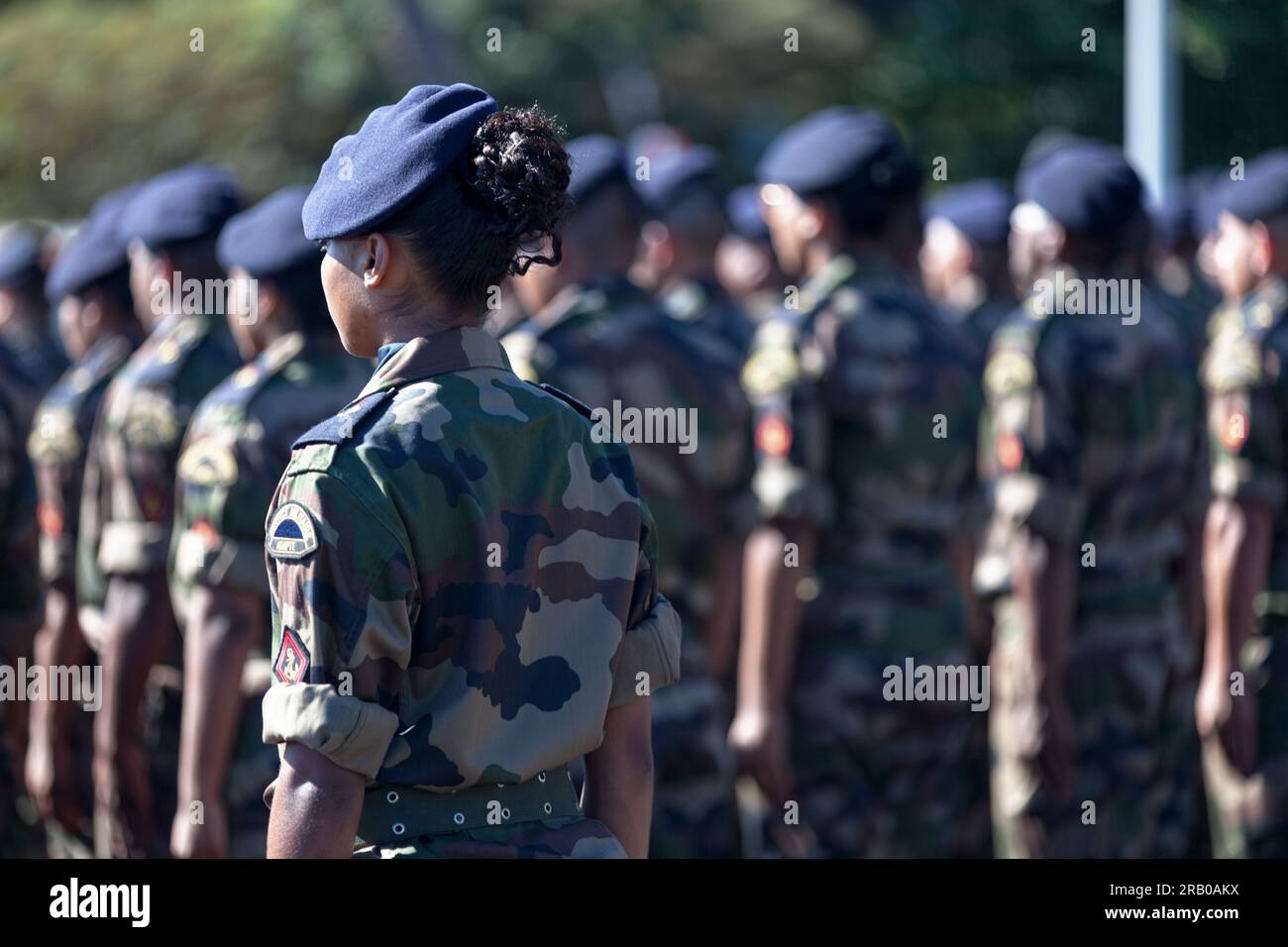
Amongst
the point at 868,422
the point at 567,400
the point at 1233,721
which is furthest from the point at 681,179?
the point at 567,400

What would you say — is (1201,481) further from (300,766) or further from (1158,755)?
(300,766)

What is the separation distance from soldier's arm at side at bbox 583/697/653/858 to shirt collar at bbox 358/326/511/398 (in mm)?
565

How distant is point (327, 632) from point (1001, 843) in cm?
364

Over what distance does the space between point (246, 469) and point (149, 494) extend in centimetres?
→ 69

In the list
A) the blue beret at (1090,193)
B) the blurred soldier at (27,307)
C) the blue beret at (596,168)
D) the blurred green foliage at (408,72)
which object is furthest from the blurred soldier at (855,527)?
the blurred green foliage at (408,72)

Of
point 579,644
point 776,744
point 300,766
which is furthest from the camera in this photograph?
point 776,744

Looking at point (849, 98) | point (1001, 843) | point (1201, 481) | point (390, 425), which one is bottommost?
point (1001, 843)

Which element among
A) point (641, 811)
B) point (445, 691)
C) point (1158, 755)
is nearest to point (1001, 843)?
point (1158, 755)

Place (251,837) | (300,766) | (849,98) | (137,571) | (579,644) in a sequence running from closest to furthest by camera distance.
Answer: (300,766) → (579,644) → (251,837) → (137,571) → (849,98)

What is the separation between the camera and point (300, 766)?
7.84ft

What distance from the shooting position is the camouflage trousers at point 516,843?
Answer: 251cm

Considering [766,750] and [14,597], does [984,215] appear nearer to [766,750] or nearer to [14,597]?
[766,750]

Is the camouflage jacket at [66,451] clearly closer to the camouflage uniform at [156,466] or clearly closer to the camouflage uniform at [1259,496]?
the camouflage uniform at [156,466]

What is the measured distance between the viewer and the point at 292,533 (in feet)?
7.88
